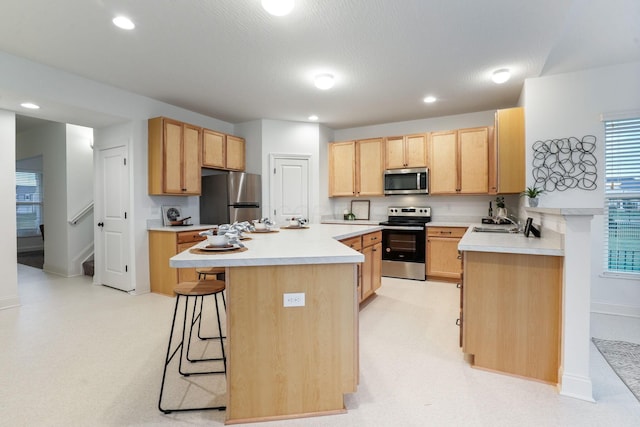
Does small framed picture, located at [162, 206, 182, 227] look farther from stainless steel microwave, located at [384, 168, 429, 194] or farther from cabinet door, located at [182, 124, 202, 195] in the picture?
stainless steel microwave, located at [384, 168, 429, 194]

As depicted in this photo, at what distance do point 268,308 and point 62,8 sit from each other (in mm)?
2628

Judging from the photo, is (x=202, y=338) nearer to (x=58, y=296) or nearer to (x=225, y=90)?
(x=58, y=296)

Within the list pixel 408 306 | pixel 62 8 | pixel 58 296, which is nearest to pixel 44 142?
pixel 58 296

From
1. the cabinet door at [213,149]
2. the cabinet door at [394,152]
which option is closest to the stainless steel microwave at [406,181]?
the cabinet door at [394,152]

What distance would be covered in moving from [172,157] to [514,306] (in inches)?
161

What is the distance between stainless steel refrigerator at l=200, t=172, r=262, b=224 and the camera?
4629 mm

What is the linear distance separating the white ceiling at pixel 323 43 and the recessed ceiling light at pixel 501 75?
0.27 feet

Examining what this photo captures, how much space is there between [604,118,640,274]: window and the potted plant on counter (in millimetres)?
721

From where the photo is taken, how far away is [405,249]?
4723 mm

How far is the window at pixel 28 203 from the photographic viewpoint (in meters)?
7.55

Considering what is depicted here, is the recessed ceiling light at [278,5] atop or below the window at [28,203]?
atop

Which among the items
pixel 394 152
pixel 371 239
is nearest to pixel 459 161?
pixel 394 152

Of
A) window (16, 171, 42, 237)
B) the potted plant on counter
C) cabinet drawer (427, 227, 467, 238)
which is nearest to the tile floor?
the potted plant on counter

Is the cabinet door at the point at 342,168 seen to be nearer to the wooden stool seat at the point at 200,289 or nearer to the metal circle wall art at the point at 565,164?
the metal circle wall art at the point at 565,164
